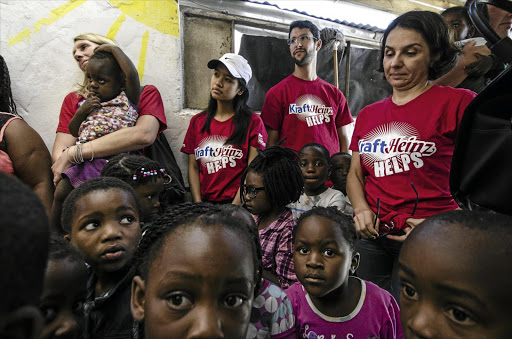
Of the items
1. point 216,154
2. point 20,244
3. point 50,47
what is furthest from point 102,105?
point 20,244

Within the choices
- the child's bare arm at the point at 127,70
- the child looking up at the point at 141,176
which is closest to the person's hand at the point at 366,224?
the child looking up at the point at 141,176

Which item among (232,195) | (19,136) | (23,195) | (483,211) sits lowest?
(232,195)

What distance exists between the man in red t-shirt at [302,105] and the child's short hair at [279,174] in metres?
0.80

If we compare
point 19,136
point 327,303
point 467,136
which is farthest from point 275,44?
point 467,136

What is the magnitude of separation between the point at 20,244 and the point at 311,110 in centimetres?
331

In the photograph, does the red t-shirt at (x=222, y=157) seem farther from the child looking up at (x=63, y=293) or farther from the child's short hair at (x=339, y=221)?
the child looking up at (x=63, y=293)

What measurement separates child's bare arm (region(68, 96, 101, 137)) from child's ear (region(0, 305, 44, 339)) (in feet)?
7.96

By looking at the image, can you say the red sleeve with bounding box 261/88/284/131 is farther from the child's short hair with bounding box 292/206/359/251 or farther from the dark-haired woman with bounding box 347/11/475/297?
the child's short hair with bounding box 292/206/359/251

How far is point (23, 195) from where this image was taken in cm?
55

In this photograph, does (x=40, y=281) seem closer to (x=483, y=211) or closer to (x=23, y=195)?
(x=23, y=195)

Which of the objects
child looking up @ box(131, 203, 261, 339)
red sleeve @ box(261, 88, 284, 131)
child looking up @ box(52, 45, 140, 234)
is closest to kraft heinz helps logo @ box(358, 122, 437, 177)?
child looking up @ box(131, 203, 261, 339)

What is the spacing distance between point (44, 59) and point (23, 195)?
11.1 feet

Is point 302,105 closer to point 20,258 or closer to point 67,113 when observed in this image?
point 67,113

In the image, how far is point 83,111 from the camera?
2.72 metres
